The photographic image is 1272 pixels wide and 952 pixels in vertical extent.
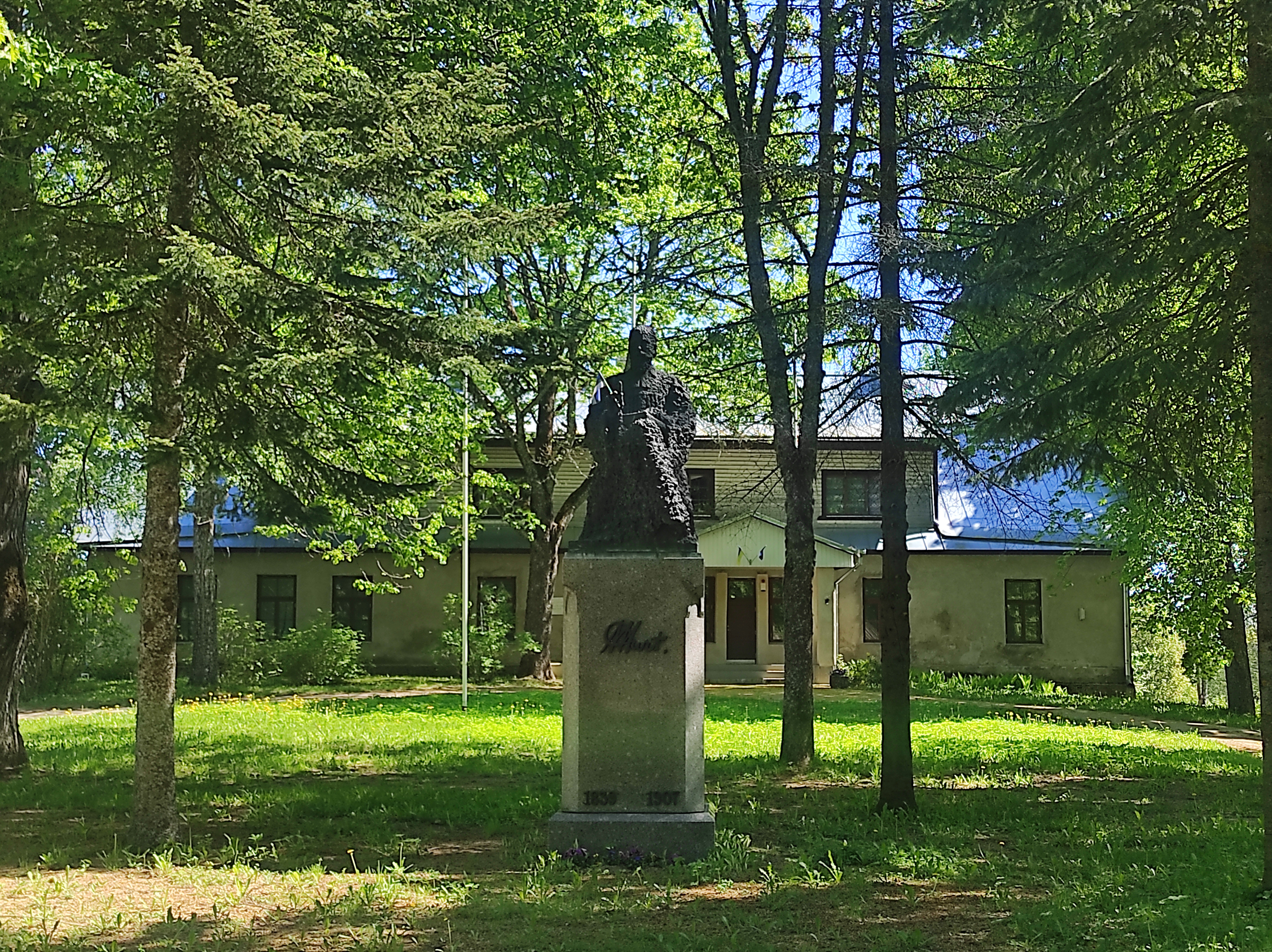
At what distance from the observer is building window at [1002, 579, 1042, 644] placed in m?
31.3

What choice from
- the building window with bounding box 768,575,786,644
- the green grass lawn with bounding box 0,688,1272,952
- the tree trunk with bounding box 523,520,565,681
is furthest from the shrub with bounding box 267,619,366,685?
the green grass lawn with bounding box 0,688,1272,952

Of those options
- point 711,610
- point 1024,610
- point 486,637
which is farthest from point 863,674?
point 486,637

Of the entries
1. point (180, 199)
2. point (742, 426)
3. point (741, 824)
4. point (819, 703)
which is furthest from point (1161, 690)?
point (180, 199)

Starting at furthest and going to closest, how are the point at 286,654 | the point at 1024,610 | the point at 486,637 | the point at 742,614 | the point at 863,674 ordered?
the point at 742,614 → the point at 1024,610 → the point at 486,637 → the point at 863,674 → the point at 286,654

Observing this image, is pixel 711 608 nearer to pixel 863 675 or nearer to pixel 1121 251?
pixel 863 675

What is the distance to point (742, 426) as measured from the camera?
14.9 m

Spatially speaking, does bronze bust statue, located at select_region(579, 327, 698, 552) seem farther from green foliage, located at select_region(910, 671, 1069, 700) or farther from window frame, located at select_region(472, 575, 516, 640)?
window frame, located at select_region(472, 575, 516, 640)

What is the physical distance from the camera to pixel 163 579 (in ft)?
28.5

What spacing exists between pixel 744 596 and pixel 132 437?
1034 inches

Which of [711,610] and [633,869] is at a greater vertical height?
[711,610]

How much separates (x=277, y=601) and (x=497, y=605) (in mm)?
6117

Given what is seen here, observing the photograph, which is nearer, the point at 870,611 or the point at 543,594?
the point at 543,594

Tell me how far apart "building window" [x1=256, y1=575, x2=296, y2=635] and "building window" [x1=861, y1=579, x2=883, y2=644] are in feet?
49.1
